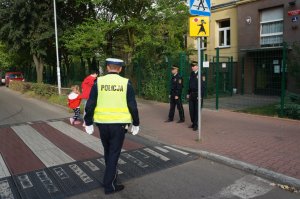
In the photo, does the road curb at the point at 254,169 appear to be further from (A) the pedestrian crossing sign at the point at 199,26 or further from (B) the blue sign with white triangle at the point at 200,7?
(B) the blue sign with white triangle at the point at 200,7

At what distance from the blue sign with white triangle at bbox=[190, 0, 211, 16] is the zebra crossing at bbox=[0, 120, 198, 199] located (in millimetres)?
3098

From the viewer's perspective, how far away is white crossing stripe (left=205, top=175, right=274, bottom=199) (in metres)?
4.55

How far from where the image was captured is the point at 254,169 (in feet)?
17.9

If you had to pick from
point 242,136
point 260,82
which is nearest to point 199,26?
point 242,136

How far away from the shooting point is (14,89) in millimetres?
28047

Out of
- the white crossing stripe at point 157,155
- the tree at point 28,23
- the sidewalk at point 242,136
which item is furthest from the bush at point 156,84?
the tree at point 28,23

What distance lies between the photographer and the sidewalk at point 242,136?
5.98 meters

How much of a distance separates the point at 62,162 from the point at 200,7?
176 inches

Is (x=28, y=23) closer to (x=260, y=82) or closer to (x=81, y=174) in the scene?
(x=260, y=82)

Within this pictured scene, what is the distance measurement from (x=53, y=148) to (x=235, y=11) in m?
16.7

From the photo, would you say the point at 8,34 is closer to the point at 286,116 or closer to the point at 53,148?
the point at 53,148

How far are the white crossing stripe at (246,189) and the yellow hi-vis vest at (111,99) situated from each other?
1.77 m

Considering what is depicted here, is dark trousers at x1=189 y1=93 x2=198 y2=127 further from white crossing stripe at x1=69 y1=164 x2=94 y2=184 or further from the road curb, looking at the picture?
white crossing stripe at x1=69 y1=164 x2=94 y2=184

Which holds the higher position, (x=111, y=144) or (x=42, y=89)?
(x=42, y=89)
